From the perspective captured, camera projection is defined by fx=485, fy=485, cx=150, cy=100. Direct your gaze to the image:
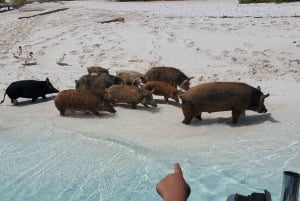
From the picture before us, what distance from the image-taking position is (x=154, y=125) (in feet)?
27.8

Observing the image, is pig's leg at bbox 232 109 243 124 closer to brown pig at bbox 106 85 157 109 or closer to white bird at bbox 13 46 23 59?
brown pig at bbox 106 85 157 109

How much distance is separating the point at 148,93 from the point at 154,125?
1.02 meters

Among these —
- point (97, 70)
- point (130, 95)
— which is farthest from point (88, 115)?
point (97, 70)

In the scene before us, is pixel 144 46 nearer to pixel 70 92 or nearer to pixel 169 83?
pixel 169 83

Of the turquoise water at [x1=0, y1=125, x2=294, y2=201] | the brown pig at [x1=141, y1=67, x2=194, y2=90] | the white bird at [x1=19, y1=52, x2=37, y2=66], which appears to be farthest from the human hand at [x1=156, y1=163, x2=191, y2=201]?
the white bird at [x1=19, y1=52, x2=37, y2=66]

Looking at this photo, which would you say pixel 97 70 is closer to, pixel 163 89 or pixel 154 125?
pixel 163 89

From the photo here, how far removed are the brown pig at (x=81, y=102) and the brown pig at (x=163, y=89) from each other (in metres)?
1.01

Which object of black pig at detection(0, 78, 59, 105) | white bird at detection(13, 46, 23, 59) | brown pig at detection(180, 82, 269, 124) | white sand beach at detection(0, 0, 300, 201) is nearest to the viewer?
white sand beach at detection(0, 0, 300, 201)

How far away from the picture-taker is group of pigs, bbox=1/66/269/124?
8.27m

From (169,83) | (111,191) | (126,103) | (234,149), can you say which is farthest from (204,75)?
(111,191)

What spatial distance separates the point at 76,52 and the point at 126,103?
5.17 meters

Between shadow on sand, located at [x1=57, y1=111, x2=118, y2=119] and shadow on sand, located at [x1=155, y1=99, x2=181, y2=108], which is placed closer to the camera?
shadow on sand, located at [x1=57, y1=111, x2=118, y2=119]

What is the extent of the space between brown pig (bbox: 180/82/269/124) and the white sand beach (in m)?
0.26

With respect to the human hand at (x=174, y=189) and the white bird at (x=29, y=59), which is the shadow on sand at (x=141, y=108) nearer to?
the white bird at (x=29, y=59)
